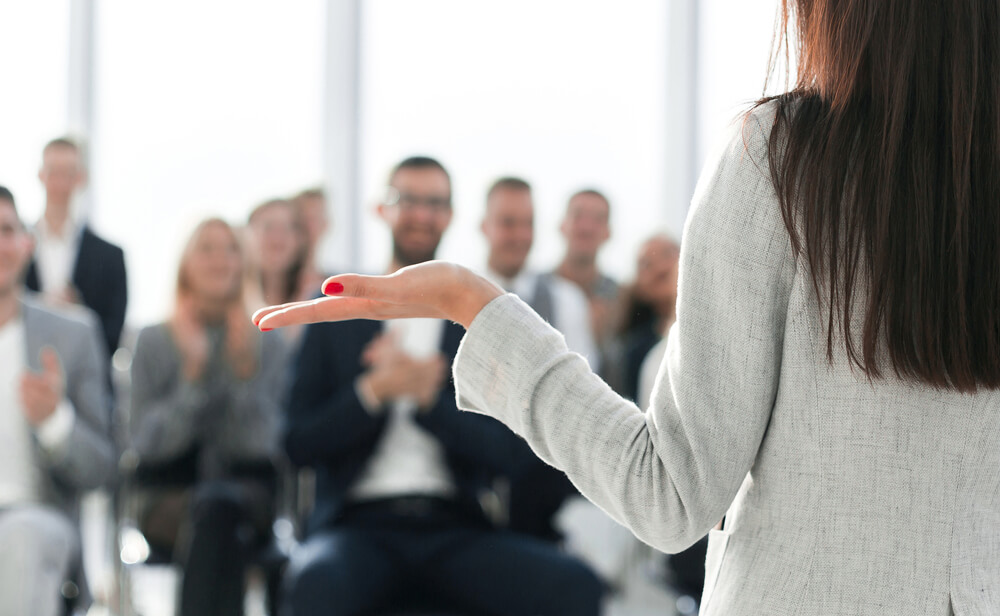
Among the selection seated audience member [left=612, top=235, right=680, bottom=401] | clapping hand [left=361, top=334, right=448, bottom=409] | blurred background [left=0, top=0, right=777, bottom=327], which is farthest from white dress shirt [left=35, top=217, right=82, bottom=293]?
seated audience member [left=612, top=235, right=680, bottom=401]

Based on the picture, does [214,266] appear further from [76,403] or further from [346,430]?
[346,430]

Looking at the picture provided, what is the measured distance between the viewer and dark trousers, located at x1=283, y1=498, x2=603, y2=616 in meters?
1.85

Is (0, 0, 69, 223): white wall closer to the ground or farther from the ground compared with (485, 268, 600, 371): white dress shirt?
farther from the ground

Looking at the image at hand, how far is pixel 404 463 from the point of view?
2.12m

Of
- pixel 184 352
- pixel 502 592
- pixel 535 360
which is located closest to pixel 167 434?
pixel 184 352

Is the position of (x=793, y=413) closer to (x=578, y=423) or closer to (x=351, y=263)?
(x=578, y=423)

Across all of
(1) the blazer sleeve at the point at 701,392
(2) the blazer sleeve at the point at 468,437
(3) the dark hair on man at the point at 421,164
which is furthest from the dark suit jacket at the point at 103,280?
(1) the blazer sleeve at the point at 701,392

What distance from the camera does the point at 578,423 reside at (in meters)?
0.62

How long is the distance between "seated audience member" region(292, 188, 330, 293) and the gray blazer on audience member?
0.73 metres

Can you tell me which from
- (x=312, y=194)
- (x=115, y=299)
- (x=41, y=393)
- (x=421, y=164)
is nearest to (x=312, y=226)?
(x=312, y=194)

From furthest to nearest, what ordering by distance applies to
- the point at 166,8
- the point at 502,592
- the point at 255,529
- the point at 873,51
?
the point at 166,8
the point at 255,529
the point at 502,592
the point at 873,51

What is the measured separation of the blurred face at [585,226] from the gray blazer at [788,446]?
8.76 ft

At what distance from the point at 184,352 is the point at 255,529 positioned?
0.58m

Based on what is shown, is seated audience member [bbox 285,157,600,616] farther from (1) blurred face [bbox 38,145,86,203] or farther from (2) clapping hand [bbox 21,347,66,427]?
(1) blurred face [bbox 38,145,86,203]
